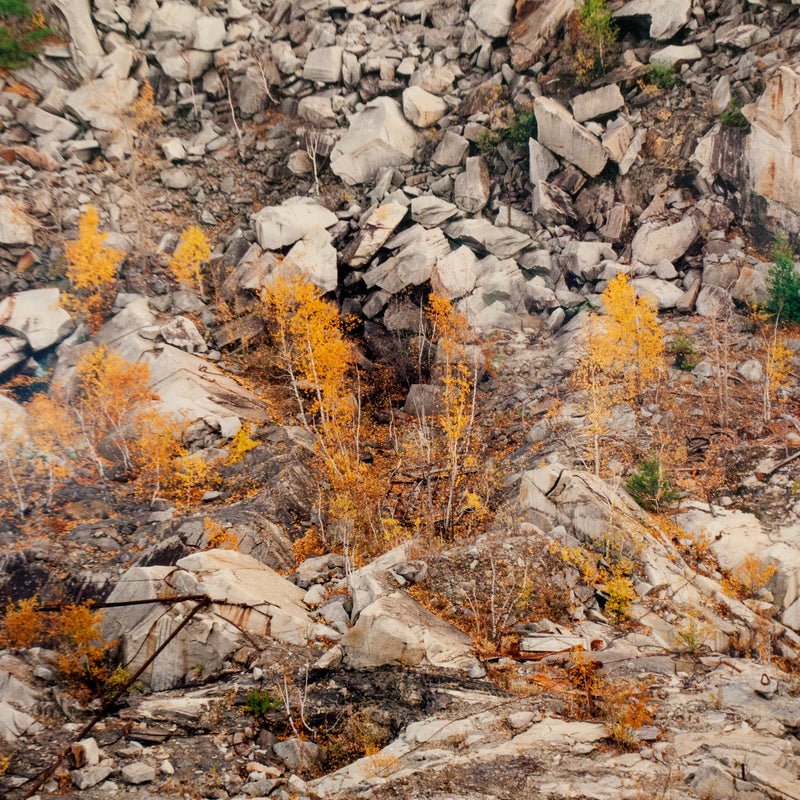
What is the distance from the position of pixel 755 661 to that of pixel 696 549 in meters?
4.74

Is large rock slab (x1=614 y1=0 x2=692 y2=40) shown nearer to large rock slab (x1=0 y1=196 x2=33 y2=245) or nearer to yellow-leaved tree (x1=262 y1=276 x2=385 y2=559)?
yellow-leaved tree (x1=262 y1=276 x2=385 y2=559)

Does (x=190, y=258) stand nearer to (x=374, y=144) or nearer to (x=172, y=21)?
(x=374, y=144)

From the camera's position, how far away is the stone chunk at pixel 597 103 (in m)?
28.6

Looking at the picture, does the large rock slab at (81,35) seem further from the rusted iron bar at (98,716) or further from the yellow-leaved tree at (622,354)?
the rusted iron bar at (98,716)

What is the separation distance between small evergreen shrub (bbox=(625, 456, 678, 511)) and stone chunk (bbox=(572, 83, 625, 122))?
72.2 ft

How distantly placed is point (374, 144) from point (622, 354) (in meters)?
20.7

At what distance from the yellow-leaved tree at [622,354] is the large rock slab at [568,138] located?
10.2m

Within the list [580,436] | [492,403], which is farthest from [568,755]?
[492,403]

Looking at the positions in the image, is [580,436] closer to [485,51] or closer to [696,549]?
[696,549]

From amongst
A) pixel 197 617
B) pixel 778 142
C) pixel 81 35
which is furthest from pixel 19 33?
pixel 778 142

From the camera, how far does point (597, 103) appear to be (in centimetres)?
2895

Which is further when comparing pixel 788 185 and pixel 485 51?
pixel 485 51

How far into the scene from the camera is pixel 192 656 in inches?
429

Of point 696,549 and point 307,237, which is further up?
point 307,237
